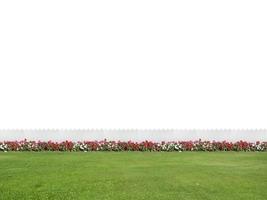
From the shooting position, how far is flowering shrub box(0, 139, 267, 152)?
27188mm

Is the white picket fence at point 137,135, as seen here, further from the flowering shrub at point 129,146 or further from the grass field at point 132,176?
the grass field at point 132,176

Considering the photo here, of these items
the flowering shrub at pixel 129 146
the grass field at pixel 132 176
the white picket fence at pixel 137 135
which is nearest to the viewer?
the grass field at pixel 132 176

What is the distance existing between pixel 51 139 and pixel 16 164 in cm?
900

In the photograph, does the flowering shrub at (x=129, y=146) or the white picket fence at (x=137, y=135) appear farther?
the white picket fence at (x=137, y=135)

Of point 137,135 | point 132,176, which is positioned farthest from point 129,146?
point 132,176

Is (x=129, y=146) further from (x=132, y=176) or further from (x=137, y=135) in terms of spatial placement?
(x=132, y=176)

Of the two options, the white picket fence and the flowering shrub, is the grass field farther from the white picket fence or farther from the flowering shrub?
the white picket fence

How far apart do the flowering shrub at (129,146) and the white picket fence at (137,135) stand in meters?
2.05

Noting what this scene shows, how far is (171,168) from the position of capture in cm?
2006

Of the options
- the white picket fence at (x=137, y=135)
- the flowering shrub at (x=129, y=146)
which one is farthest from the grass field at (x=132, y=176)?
the white picket fence at (x=137, y=135)

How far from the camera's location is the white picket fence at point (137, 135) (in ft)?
97.9

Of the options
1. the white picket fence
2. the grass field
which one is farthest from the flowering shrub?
the grass field

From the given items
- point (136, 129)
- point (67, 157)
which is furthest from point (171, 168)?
point (136, 129)

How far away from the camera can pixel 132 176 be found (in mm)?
18297
